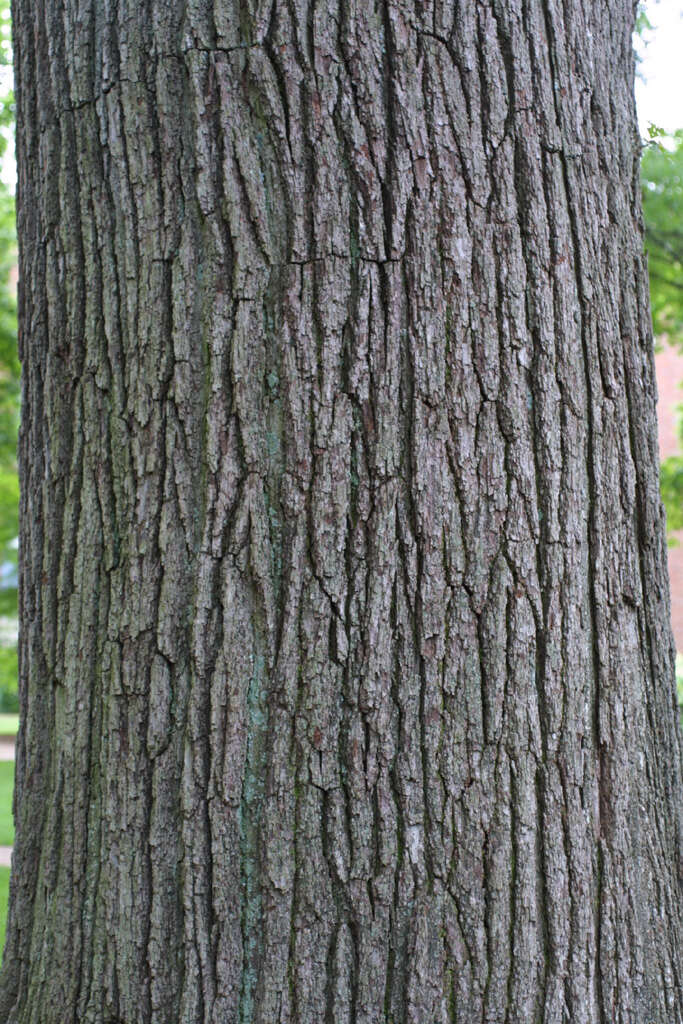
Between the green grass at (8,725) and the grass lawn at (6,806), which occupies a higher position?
the green grass at (8,725)

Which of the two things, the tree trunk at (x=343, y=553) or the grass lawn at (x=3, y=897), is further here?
the grass lawn at (x=3, y=897)

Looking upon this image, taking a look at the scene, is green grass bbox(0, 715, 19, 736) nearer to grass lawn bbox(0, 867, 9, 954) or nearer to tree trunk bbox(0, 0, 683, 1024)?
grass lawn bbox(0, 867, 9, 954)

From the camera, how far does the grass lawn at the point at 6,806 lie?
9081 millimetres

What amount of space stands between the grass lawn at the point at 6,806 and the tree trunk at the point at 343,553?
699cm

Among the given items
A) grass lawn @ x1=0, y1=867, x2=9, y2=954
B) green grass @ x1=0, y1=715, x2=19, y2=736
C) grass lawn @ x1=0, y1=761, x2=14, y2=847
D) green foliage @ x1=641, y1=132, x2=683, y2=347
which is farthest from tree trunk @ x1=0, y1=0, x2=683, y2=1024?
green grass @ x1=0, y1=715, x2=19, y2=736

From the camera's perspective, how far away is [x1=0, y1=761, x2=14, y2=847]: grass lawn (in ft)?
29.8

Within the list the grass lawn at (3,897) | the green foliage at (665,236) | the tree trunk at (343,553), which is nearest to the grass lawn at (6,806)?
the grass lawn at (3,897)

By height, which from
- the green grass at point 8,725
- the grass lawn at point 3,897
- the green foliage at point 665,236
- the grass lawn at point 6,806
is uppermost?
the green foliage at point 665,236

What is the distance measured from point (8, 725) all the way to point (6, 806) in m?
12.2

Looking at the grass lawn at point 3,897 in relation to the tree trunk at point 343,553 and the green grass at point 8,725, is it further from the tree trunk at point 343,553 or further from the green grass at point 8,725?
the green grass at point 8,725

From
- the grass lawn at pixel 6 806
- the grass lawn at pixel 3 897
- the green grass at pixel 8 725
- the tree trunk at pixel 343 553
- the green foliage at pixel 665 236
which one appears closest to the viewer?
the tree trunk at pixel 343 553

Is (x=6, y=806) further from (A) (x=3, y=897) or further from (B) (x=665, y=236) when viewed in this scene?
(B) (x=665, y=236)

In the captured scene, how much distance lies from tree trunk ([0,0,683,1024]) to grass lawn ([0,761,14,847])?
699cm

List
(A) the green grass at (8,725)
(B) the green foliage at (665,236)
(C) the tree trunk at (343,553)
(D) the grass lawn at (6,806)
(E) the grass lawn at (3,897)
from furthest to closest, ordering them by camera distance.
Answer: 1. (A) the green grass at (8,725)
2. (B) the green foliage at (665,236)
3. (D) the grass lawn at (6,806)
4. (E) the grass lawn at (3,897)
5. (C) the tree trunk at (343,553)
